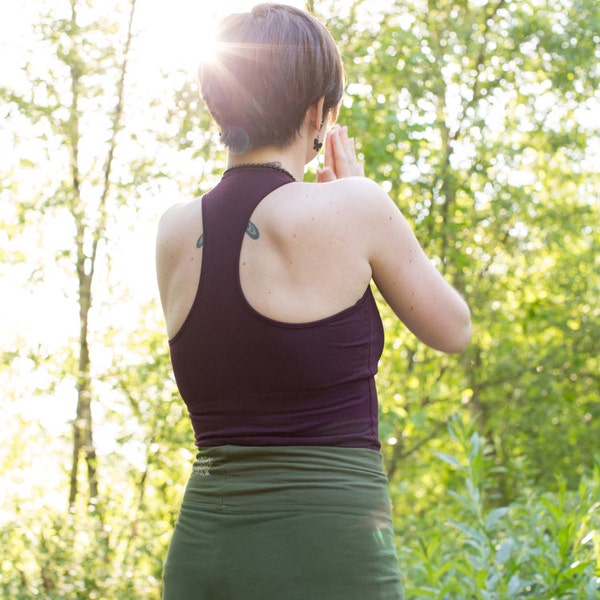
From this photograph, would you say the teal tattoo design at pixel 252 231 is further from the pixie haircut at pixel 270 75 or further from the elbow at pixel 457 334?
the elbow at pixel 457 334

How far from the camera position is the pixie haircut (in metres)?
1.47

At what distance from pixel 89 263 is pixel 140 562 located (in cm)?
191

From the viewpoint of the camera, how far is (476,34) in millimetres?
6605

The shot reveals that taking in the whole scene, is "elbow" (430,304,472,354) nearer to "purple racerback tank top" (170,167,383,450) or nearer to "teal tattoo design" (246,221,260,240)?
"purple racerback tank top" (170,167,383,450)

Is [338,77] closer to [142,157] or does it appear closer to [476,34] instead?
[142,157]

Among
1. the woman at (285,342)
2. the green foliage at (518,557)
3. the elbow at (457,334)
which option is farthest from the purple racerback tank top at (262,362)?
the green foliage at (518,557)

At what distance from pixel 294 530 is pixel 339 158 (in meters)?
0.68

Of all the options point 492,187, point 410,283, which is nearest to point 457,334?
point 410,283

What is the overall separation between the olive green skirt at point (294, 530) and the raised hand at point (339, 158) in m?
0.54

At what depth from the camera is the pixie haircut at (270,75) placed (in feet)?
4.83

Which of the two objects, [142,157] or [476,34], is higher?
[476,34]

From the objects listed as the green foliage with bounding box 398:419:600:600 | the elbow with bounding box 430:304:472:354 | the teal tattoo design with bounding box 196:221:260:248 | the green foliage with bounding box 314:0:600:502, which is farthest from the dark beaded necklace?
the green foliage with bounding box 314:0:600:502

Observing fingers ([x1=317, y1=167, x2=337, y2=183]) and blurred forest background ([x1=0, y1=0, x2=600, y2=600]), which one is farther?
blurred forest background ([x1=0, y1=0, x2=600, y2=600])

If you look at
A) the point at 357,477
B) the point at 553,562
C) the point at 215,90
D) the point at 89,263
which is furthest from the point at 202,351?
the point at 89,263
